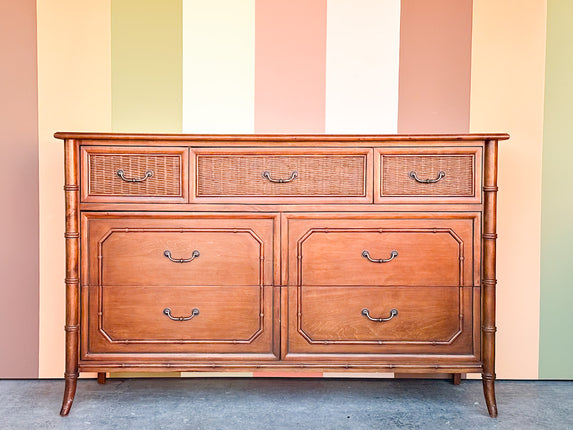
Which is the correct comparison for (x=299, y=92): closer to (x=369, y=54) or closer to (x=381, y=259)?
(x=369, y=54)

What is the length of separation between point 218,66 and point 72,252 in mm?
1130

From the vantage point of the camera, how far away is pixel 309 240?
1.82 metres

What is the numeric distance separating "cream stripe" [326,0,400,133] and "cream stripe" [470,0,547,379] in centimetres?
40

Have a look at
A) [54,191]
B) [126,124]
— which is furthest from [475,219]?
[54,191]

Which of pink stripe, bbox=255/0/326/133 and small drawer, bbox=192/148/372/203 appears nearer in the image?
small drawer, bbox=192/148/372/203

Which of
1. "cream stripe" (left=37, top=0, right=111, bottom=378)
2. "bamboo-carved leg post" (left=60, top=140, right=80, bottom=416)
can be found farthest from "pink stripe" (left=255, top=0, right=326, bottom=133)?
"bamboo-carved leg post" (left=60, top=140, right=80, bottom=416)

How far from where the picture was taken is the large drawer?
71.3 inches

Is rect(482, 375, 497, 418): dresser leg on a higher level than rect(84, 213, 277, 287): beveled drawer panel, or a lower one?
lower

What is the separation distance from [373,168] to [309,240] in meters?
0.37

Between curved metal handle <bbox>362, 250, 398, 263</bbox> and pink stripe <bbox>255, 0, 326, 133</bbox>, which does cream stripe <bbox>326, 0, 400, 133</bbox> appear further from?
curved metal handle <bbox>362, 250, 398, 263</bbox>

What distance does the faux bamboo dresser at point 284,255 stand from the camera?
180 centimetres

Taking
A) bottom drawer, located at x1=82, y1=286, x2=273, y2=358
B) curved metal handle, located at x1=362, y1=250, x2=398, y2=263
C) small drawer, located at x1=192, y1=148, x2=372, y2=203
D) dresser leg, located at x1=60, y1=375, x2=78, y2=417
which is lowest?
dresser leg, located at x1=60, y1=375, x2=78, y2=417

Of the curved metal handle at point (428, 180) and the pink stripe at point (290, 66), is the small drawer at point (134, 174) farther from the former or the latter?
the curved metal handle at point (428, 180)

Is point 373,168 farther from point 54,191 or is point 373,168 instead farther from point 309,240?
point 54,191
